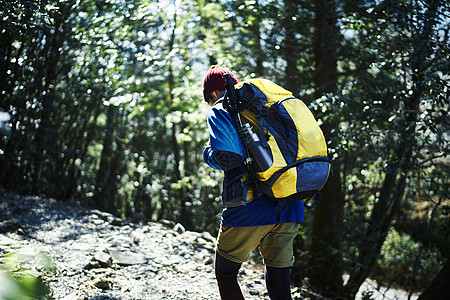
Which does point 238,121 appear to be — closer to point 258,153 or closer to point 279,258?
point 258,153

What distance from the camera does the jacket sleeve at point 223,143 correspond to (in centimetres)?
191

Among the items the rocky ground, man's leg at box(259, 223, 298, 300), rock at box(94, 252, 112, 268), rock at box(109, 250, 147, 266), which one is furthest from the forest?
man's leg at box(259, 223, 298, 300)

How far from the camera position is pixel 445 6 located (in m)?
3.69

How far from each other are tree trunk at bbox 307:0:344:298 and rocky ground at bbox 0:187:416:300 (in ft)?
2.64

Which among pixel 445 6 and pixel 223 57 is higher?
pixel 445 6

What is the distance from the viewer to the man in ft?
6.39

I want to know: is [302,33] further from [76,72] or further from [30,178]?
[30,178]

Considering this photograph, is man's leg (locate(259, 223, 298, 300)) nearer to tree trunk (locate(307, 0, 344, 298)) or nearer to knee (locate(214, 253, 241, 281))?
knee (locate(214, 253, 241, 281))

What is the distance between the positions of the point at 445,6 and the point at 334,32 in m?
1.51

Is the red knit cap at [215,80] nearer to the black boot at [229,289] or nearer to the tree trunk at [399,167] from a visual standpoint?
the black boot at [229,289]

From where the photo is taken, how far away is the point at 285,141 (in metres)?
2.00

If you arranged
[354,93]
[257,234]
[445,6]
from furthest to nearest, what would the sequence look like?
[354,93]
[445,6]
[257,234]

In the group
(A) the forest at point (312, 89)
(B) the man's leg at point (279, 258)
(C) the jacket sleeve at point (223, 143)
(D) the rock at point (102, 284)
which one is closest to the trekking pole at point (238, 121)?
(C) the jacket sleeve at point (223, 143)

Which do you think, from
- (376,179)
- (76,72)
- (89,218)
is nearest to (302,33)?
(376,179)
